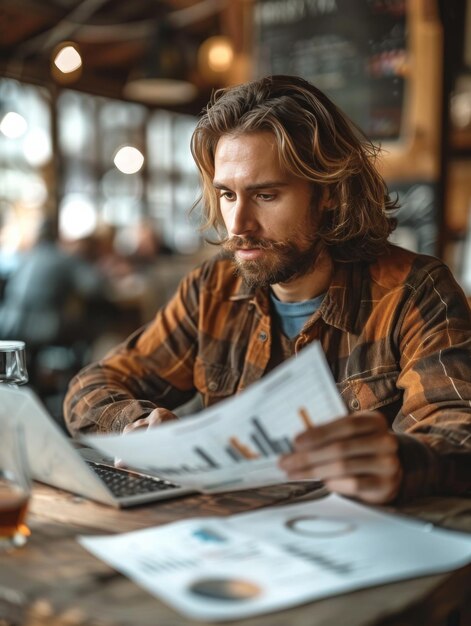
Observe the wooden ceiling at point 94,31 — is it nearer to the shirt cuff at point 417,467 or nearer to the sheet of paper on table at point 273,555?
the shirt cuff at point 417,467

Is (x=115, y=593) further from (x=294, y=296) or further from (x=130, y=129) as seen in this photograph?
(x=130, y=129)

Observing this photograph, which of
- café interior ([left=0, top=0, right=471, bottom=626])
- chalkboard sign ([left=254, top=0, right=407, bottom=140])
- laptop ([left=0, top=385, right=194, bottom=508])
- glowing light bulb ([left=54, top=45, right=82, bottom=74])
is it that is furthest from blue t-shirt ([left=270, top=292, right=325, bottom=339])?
glowing light bulb ([left=54, top=45, right=82, bottom=74])

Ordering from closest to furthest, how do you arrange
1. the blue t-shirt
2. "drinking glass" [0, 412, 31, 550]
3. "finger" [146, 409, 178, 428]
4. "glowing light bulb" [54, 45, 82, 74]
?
"drinking glass" [0, 412, 31, 550], "finger" [146, 409, 178, 428], the blue t-shirt, "glowing light bulb" [54, 45, 82, 74]

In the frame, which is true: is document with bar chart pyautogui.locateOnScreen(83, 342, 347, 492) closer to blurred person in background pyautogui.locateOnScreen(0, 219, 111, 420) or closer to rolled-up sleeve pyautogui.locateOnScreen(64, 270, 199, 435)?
rolled-up sleeve pyautogui.locateOnScreen(64, 270, 199, 435)

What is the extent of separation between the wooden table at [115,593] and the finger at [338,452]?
115 mm

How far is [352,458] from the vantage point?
3.50ft

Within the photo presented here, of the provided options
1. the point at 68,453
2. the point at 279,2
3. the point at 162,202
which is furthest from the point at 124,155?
the point at 68,453

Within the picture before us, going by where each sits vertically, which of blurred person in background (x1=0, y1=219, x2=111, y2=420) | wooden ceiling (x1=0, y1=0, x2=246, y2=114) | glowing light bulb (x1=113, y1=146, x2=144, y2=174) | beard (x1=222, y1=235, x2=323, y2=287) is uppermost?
wooden ceiling (x1=0, y1=0, x2=246, y2=114)

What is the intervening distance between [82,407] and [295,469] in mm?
789

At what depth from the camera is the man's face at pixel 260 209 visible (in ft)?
5.36

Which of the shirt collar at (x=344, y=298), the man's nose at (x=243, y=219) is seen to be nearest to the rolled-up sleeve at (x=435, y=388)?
the shirt collar at (x=344, y=298)

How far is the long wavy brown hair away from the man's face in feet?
0.10

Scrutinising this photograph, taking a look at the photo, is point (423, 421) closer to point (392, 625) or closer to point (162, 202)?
point (392, 625)

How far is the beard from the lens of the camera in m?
1.65
